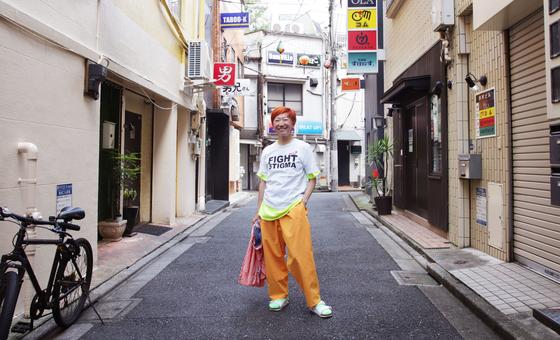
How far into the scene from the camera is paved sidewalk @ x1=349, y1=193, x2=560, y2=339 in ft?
11.9

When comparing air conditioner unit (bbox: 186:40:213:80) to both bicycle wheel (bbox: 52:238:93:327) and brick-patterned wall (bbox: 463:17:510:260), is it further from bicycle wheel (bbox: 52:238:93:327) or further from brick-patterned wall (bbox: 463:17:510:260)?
bicycle wheel (bbox: 52:238:93:327)

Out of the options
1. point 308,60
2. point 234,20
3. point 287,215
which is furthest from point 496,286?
point 308,60

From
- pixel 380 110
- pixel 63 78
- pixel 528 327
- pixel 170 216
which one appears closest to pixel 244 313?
pixel 528 327

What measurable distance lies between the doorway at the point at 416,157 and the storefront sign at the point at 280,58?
1574 centimetres

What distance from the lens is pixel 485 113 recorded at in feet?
19.6

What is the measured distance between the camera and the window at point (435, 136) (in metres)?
7.83

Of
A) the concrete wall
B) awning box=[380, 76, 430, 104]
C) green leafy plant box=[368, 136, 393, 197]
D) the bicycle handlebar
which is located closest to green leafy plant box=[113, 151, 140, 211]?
the concrete wall

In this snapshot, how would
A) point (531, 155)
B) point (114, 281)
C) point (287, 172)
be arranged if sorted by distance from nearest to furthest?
point (287, 172), point (531, 155), point (114, 281)

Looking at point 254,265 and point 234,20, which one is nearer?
point 254,265

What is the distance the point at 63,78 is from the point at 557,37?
15.8ft

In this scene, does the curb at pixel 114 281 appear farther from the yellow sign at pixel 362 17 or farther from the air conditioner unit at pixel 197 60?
the yellow sign at pixel 362 17

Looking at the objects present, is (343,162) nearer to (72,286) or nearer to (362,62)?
(362,62)

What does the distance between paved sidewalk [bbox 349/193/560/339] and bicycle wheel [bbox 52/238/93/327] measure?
12.2 ft

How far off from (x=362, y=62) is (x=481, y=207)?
627 centimetres
